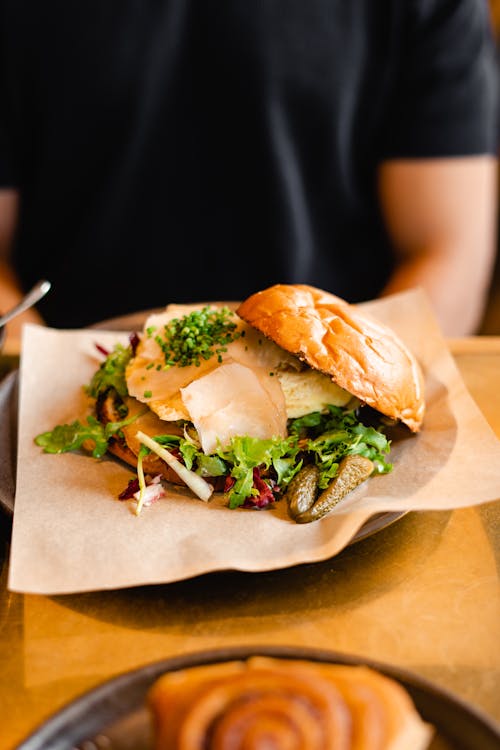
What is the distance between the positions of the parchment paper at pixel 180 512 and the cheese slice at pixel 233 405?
0.13 metres

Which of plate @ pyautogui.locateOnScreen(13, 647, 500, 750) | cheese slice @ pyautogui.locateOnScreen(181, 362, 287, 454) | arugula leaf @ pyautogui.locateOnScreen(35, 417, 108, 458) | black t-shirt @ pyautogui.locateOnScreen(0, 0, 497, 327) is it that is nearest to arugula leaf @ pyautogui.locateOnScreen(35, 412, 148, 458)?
arugula leaf @ pyautogui.locateOnScreen(35, 417, 108, 458)

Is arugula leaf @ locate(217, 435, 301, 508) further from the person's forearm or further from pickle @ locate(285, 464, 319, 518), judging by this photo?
the person's forearm

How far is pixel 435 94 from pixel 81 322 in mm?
1381

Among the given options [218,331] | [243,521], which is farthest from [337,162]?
[243,521]

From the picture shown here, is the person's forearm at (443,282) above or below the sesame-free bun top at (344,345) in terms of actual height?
below

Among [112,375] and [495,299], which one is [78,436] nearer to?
[112,375]

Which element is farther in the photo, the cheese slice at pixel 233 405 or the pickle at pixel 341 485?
the cheese slice at pixel 233 405

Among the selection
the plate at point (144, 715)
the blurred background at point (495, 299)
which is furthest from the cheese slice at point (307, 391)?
the blurred background at point (495, 299)

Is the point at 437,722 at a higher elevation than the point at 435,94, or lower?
lower

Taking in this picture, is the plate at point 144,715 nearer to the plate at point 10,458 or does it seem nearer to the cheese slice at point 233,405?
the plate at point 10,458

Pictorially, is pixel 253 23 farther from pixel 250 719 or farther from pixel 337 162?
pixel 250 719

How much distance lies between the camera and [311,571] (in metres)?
1.30

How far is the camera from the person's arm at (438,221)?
2641mm

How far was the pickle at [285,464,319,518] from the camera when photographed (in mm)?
1358
